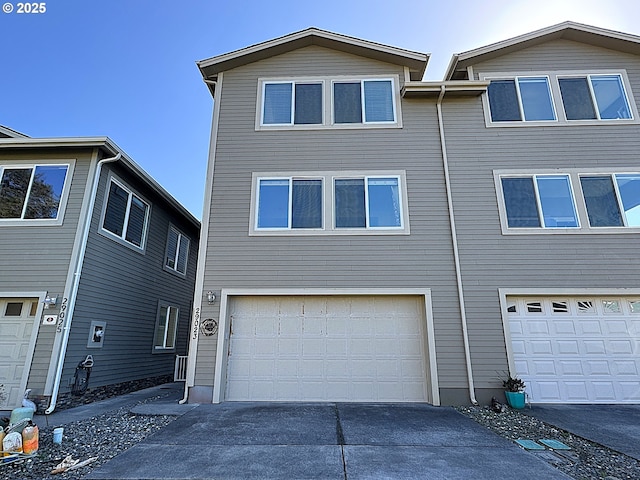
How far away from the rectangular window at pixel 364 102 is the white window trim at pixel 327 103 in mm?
73

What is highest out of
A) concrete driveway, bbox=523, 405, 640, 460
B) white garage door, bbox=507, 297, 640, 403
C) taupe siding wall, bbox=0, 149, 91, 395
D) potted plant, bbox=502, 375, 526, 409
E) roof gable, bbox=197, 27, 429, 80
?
roof gable, bbox=197, 27, 429, 80

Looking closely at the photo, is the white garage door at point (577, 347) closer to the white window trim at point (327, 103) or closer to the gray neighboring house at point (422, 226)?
the gray neighboring house at point (422, 226)

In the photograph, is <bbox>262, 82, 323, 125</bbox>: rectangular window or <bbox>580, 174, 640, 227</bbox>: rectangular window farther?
<bbox>262, 82, 323, 125</bbox>: rectangular window

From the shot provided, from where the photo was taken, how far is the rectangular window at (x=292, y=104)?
824cm

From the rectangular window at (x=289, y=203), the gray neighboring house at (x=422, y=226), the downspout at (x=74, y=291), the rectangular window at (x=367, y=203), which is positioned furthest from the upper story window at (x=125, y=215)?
the rectangular window at (x=367, y=203)

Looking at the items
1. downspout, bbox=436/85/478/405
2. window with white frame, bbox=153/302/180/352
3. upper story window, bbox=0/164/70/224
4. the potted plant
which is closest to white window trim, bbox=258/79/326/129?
downspout, bbox=436/85/478/405

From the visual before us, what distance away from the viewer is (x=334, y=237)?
7316 millimetres

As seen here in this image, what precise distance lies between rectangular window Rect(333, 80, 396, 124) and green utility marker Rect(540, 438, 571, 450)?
672 centimetres

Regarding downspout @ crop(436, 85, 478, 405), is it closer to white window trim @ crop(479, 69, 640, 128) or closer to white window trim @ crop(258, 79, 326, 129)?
white window trim @ crop(479, 69, 640, 128)

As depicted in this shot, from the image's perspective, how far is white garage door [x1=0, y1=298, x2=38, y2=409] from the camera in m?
6.28

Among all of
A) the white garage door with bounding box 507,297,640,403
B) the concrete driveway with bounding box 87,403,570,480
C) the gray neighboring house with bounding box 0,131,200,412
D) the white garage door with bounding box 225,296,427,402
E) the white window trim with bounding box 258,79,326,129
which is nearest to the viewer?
the concrete driveway with bounding box 87,403,570,480

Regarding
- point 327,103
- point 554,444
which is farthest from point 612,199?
point 327,103

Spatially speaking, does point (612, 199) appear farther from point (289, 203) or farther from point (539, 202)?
point (289, 203)

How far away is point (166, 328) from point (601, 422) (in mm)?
10768
